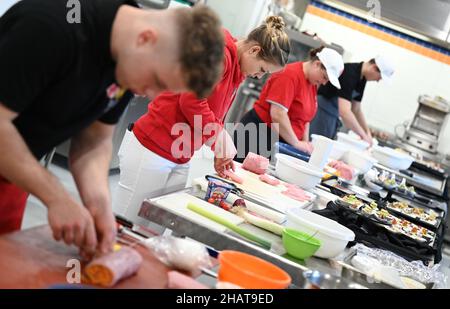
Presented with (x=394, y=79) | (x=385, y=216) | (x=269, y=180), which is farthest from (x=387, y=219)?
(x=394, y=79)

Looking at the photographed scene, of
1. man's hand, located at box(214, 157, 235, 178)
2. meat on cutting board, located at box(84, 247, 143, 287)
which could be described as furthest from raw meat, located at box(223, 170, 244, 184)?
meat on cutting board, located at box(84, 247, 143, 287)

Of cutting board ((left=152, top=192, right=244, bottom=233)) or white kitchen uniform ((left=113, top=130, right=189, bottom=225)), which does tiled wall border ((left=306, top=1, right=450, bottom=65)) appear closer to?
white kitchen uniform ((left=113, top=130, right=189, bottom=225))

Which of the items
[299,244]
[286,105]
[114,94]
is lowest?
[299,244]

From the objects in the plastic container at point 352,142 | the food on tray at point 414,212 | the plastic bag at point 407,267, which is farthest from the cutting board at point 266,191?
the plastic container at point 352,142

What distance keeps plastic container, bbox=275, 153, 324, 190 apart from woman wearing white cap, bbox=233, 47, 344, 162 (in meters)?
0.64

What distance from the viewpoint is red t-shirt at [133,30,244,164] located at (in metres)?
Result: 2.67

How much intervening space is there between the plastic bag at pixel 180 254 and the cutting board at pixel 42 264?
0.02 meters

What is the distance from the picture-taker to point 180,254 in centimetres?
153

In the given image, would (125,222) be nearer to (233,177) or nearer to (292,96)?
(233,177)

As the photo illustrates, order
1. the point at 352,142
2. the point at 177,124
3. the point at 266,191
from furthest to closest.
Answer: the point at 352,142 → the point at 266,191 → the point at 177,124

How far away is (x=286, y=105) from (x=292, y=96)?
0.09 m

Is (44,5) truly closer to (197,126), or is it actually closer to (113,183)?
(197,126)

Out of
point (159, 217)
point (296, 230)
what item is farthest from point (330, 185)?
point (159, 217)

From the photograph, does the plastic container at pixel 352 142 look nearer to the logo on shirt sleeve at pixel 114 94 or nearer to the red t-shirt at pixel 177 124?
the red t-shirt at pixel 177 124
